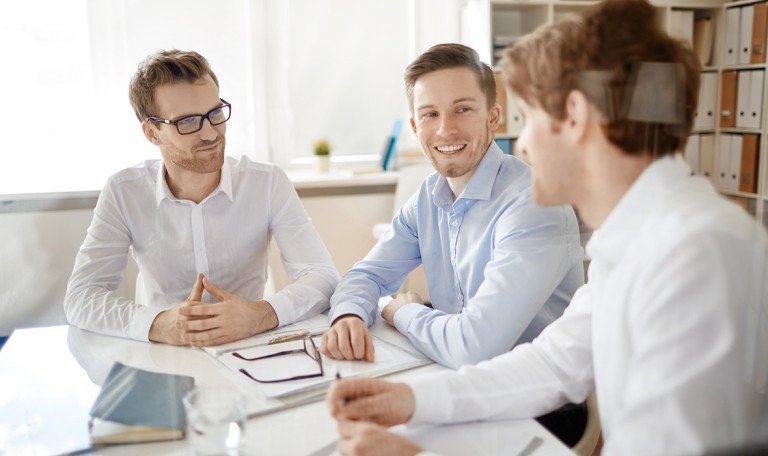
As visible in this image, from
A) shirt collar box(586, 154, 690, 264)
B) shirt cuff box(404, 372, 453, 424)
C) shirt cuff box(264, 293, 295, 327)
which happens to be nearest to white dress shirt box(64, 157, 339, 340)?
shirt cuff box(264, 293, 295, 327)

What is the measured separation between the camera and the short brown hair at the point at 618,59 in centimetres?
59

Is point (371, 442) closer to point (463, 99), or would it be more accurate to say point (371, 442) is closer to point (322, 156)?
point (463, 99)

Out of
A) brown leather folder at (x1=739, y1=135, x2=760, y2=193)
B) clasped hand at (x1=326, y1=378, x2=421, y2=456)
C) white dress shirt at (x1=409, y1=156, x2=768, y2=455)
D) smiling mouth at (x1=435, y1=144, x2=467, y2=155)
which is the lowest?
clasped hand at (x1=326, y1=378, x2=421, y2=456)

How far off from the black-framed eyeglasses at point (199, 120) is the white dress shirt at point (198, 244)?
0.16 m

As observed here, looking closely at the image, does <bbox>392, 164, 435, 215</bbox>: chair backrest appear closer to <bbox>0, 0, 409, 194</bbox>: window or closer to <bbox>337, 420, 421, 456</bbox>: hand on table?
<bbox>0, 0, 409, 194</bbox>: window

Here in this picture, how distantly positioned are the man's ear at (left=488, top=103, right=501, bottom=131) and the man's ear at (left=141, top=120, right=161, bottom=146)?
65 cm

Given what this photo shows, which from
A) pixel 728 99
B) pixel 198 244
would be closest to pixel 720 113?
pixel 728 99

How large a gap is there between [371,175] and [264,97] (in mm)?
296

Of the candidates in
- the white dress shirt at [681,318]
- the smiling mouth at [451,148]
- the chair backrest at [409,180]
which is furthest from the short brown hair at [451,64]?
the white dress shirt at [681,318]

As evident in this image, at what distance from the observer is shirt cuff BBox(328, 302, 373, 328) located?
1117mm

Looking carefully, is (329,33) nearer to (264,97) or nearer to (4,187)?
(264,97)

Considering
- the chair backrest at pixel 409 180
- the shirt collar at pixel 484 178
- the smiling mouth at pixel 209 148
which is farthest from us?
the chair backrest at pixel 409 180

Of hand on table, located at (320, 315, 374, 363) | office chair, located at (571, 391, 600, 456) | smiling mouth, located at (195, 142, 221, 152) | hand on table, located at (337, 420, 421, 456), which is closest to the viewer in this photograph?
hand on table, located at (337, 420, 421, 456)

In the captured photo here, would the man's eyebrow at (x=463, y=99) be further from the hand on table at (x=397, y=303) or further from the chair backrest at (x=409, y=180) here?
the hand on table at (x=397, y=303)
